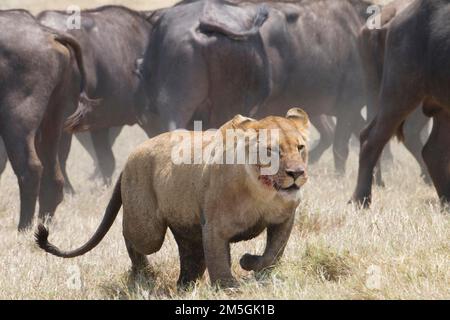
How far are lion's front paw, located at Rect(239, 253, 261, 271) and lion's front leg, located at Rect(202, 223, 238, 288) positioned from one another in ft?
0.41

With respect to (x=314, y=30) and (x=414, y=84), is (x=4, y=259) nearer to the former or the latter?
(x=414, y=84)

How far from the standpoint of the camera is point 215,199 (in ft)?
21.1

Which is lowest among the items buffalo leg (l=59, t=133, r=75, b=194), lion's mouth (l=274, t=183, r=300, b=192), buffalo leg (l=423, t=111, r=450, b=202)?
buffalo leg (l=59, t=133, r=75, b=194)

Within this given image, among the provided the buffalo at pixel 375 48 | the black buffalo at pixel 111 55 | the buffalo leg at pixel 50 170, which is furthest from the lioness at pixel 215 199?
the black buffalo at pixel 111 55

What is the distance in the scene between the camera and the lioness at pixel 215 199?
20.6 feet

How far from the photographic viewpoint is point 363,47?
464 inches

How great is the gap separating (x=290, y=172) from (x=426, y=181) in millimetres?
6276

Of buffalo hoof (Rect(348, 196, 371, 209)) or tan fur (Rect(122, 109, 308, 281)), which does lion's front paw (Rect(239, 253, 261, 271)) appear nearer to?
tan fur (Rect(122, 109, 308, 281))

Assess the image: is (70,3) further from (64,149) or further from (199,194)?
(199,194)

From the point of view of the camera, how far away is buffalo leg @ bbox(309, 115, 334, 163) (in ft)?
50.4

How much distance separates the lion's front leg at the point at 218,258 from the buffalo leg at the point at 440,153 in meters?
4.04

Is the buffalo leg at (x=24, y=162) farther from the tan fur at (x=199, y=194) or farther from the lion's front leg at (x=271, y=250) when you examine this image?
the lion's front leg at (x=271, y=250)

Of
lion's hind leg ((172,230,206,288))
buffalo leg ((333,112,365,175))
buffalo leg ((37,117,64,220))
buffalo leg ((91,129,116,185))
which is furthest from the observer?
buffalo leg ((91,129,116,185))

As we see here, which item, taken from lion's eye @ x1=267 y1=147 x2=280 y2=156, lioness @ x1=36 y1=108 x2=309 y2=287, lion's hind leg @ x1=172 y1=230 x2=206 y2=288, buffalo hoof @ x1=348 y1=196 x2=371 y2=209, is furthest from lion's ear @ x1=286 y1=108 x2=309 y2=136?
buffalo hoof @ x1=348 y1=196 x2=371 y2=209
